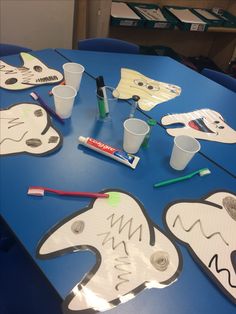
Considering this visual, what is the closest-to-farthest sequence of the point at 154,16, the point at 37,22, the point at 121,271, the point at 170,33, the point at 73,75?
the point at 121,271
the point at 73,75
the point at 37,22
the point at 154,16
the point at 170,33

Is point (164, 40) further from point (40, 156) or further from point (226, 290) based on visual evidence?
point (226, 290)

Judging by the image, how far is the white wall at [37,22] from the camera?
1.98 metres

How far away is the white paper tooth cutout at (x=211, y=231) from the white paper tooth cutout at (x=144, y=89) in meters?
0.50

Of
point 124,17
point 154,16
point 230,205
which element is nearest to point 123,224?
point 230,205

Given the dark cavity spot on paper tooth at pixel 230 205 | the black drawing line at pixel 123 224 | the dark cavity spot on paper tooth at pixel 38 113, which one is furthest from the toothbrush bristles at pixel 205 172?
the dark cavity spot on paper tooth at pixel 38 113

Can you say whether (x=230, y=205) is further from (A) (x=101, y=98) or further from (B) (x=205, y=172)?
(A) (x=101, y=98)

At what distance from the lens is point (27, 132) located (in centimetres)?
93

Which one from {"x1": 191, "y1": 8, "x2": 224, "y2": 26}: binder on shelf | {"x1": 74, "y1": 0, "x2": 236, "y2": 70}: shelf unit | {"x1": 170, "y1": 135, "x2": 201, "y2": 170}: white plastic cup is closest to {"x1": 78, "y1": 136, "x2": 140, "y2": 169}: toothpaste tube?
{"x1": 170, "y1": 135, "x2": 201, "y2": 170}: white plastic cup

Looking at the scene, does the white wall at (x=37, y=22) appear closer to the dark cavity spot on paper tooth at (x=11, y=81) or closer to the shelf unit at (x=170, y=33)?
the shelf unit at (x=170, y=33)

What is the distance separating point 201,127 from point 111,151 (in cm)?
43

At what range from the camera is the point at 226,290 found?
2.17 ft

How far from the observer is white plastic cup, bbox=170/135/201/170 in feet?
2.97

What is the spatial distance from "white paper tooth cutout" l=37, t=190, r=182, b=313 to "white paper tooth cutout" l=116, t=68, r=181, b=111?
577 millimetres

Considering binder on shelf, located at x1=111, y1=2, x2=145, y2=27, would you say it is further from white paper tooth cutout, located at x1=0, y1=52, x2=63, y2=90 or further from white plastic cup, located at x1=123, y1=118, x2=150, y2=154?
white plastic cup, located at x1=123, y1=118, x2=150, y2=154
